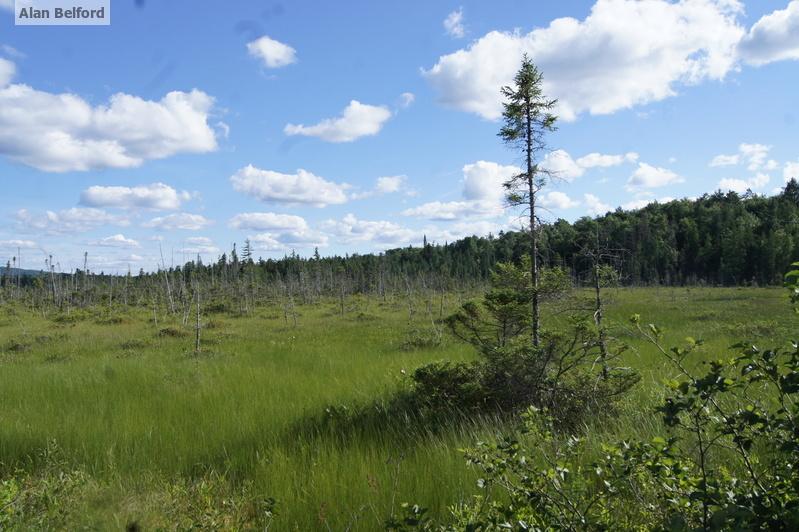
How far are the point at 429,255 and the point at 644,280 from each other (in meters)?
57.2

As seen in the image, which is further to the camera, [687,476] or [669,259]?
[669,259]

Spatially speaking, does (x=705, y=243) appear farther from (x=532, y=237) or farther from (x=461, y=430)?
(x=461, y=430)

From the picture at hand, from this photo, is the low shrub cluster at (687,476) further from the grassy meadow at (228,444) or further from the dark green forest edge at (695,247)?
the dark green forest edge at (695,247)

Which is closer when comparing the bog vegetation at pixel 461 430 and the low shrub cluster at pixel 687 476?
the low shrub cluster at pixel 687 476

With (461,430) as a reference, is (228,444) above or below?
below

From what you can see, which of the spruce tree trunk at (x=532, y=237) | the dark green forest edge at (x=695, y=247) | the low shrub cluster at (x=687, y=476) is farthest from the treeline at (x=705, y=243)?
the low shrub cluster at (x=687, y=476)

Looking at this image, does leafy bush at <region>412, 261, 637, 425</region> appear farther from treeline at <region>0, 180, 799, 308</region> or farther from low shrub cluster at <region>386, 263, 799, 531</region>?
treeline at <region>0, 180, 799, 308</region>

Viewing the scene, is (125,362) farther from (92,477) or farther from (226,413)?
(92,477)

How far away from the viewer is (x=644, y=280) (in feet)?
239

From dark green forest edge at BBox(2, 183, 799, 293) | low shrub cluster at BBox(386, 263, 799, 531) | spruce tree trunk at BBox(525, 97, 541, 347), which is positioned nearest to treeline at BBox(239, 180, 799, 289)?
dark green forest edge at BBox(2, 183, 799, 293)

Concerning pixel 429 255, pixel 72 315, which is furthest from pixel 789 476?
pixel 429 255

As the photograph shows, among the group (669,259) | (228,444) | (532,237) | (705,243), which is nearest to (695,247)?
(705,243)

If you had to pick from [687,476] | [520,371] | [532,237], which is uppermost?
[532,237]

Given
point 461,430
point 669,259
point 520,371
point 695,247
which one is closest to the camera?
point 461,430
